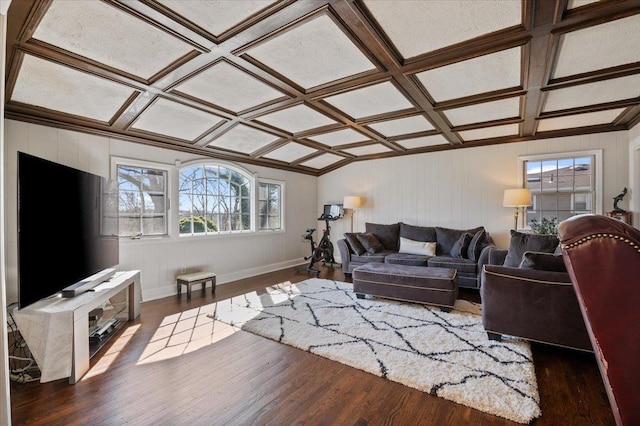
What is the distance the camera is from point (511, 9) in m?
1.90

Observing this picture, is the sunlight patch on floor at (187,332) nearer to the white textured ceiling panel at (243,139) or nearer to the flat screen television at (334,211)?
the white textured ceiling panel at (243,139)

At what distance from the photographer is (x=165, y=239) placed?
13.8 feet

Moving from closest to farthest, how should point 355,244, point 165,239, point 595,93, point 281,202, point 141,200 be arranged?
point 595,93
point 141,200
point 165,239
point 355,244
point 281,202

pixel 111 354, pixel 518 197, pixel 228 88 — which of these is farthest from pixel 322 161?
pixel 111 354

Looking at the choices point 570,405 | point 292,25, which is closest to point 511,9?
point 292,25

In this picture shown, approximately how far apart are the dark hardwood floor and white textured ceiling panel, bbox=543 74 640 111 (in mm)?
2609

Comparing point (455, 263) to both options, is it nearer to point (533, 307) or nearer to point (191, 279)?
point (533, 307)

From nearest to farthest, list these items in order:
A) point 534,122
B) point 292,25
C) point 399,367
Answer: point 292,25, point 399,367, point 534,122

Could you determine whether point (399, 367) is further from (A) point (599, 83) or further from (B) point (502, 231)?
(B) point (502, 231)

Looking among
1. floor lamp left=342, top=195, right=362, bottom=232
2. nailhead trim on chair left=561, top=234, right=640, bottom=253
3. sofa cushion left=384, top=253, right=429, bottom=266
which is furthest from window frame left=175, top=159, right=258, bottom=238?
nailhead trim on chair left=561, top=234, right=640, bottom=253

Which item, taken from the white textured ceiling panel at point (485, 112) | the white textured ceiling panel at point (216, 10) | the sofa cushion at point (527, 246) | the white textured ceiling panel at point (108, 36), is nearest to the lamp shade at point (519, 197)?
the sofa cushion at point (527, 246)

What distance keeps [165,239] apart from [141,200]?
0.64 m

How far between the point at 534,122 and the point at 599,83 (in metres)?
1.15

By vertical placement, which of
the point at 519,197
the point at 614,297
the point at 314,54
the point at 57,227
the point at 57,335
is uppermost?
the point at 314,54
